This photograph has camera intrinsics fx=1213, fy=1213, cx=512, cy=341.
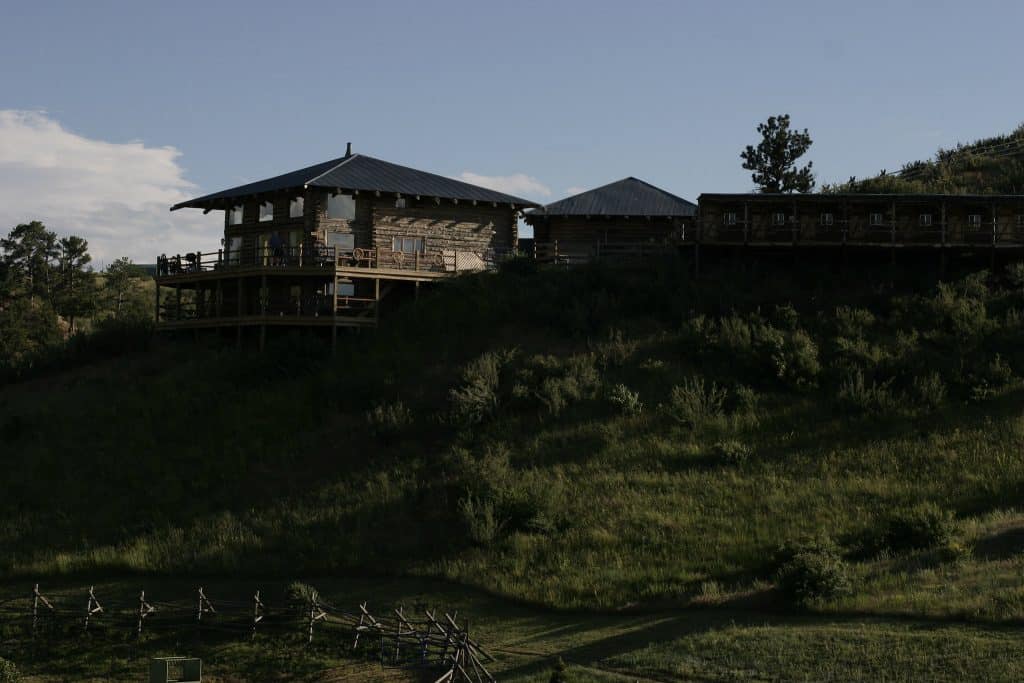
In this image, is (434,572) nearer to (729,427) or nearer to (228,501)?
(228,501)

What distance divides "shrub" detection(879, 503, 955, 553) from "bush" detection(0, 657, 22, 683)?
836 inches

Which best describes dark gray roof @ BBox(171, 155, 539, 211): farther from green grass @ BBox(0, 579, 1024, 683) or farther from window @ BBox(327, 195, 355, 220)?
green grass @ BBox(0, 579, 1024, 683)

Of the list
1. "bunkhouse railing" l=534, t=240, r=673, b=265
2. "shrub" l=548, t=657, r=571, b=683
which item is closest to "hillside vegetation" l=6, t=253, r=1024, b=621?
"bunkhouse railing" l=534, t=240, r=673, b=265

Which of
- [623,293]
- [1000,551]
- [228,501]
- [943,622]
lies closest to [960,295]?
[623,293]

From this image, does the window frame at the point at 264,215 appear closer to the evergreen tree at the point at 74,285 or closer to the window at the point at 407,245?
the window at the point at 407,245

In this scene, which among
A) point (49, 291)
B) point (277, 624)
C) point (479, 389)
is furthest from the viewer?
point (49, 291)

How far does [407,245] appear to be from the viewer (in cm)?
5406

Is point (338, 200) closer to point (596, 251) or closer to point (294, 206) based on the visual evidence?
point (294, 206)

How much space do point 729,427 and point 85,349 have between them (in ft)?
109

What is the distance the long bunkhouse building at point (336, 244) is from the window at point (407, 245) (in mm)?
45

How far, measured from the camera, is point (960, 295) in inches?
1817

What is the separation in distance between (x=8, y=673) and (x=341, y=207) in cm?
2891

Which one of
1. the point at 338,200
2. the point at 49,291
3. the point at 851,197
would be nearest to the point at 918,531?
the point at 851,197

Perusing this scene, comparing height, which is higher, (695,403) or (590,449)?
(695,403)
